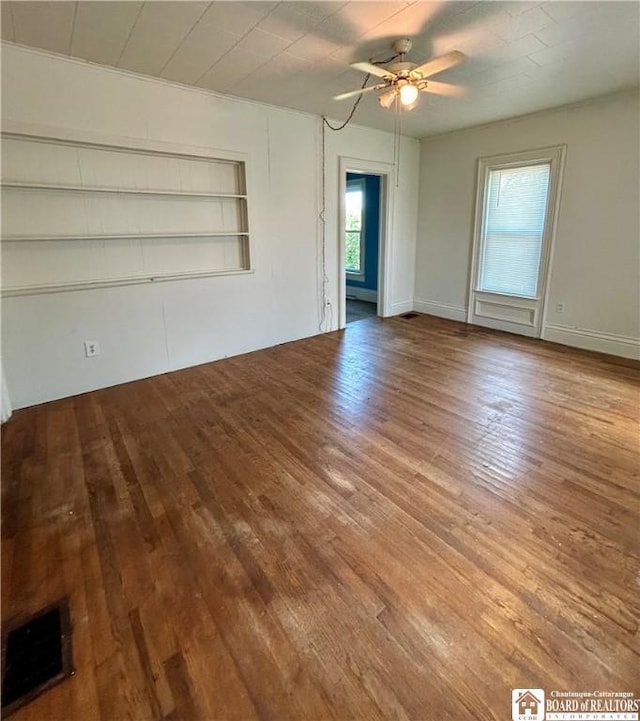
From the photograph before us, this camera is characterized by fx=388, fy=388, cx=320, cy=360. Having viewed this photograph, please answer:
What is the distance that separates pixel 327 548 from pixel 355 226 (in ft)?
21.9

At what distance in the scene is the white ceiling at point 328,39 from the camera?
228 cm

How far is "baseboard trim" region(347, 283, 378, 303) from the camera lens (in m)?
7.18

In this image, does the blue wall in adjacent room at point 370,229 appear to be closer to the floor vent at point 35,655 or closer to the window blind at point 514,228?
the window blind at point 514,228

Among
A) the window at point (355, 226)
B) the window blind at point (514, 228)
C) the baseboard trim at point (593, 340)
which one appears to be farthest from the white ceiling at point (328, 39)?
the window at point (355, 226)

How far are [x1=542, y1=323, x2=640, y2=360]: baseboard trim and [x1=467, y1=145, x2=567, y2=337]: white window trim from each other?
0.17 meters

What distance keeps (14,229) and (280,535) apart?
9.78ft

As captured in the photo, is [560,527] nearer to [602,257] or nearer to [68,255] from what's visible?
[602,257]

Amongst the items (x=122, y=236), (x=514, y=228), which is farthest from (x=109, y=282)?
(x=514, y=228)

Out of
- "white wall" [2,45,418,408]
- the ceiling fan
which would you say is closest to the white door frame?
"white wall" [2,45,418,408]

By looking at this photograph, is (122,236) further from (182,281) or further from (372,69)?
(372,69)

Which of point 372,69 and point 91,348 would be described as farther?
point 91,348

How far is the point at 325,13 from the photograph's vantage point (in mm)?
2303

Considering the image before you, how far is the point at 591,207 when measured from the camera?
415 centimetres

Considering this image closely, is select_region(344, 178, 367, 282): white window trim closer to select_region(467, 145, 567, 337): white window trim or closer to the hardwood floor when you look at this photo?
select_region(467, 145, 567, 337): white window trim
